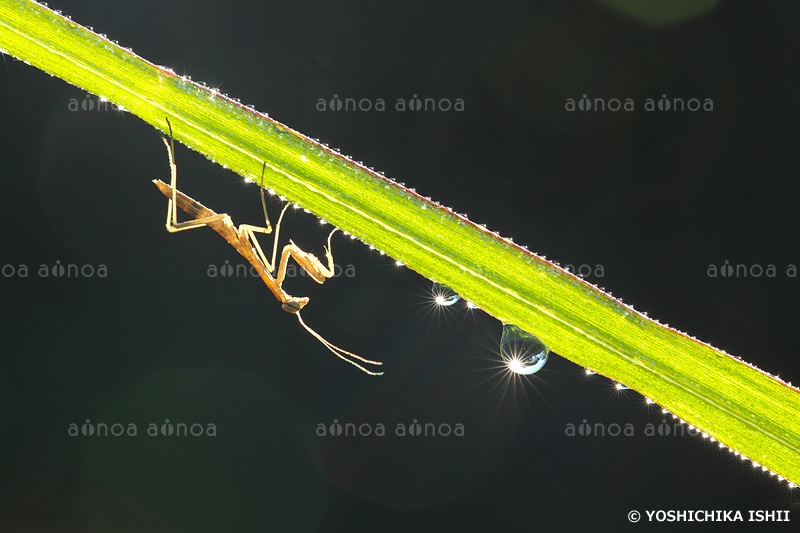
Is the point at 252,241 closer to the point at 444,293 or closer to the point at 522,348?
the point at 444,293

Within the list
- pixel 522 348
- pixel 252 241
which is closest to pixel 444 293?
pixel 522 348

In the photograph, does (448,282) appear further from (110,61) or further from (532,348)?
(110,61)

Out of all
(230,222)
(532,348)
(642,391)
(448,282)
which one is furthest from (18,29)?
(642,391)

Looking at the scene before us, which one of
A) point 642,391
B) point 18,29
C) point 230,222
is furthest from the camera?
point 230,222

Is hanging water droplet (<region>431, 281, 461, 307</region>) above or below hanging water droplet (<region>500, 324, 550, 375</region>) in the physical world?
above

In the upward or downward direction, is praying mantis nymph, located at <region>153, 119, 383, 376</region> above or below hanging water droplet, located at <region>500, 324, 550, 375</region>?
above

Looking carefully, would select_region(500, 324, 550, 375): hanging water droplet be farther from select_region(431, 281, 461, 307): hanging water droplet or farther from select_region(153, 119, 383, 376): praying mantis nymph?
select_region(153, 119, 383, 376): praying mantis nymph

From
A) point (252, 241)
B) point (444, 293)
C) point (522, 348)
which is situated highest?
point (252, 241)

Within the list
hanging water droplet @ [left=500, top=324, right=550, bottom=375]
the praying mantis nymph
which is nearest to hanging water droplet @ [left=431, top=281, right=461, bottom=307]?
hanging water droplet @ [left=500, top=324, right=550, bottom=375]

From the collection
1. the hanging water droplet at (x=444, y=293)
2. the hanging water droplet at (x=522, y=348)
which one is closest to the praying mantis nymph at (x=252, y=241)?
the hanging water droplet at (x=444, y=293)
